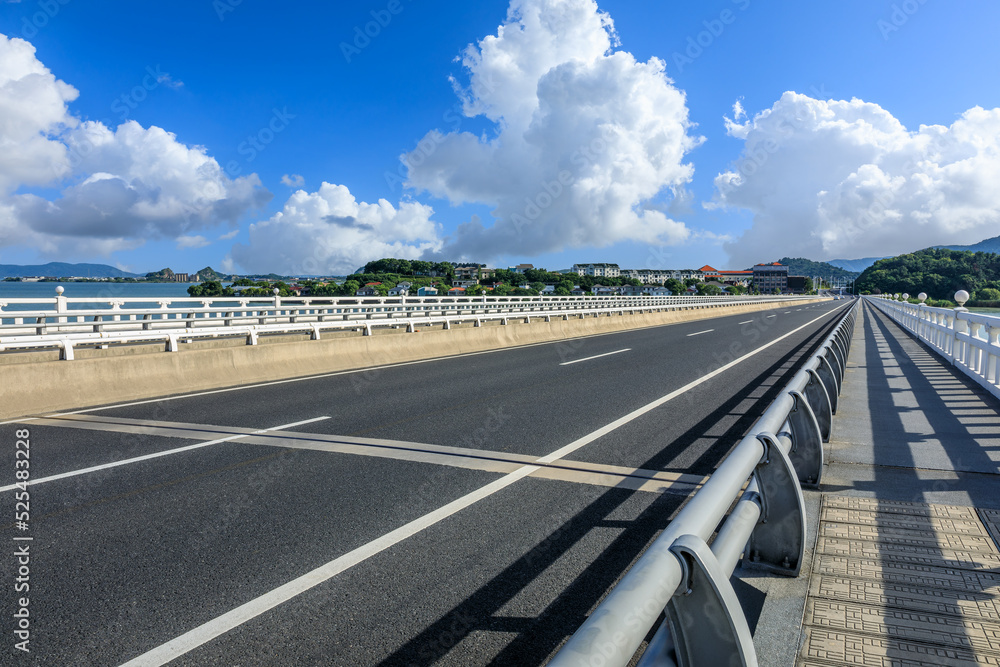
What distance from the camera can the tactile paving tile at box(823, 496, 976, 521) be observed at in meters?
4.63

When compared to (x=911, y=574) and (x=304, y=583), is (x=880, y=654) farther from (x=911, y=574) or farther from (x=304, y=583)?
(x=304, y=583)

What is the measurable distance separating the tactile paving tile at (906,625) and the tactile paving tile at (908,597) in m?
0.07

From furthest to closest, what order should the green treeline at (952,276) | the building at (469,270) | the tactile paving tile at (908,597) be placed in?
1. the building at (469,270)
2. the green treeline at (952,276)
3. the tactile paving tile at (908,597)

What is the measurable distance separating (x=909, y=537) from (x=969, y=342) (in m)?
9.97

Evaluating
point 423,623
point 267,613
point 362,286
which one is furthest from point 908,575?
point 362,286

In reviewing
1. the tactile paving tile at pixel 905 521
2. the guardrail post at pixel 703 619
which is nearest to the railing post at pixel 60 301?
the tactile paving tile at pixel 905 521

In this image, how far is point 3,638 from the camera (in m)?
3.23

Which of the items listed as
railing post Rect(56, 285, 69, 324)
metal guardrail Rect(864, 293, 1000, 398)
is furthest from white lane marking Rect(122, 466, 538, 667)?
railing post Rect(56, 285, 69, 324)

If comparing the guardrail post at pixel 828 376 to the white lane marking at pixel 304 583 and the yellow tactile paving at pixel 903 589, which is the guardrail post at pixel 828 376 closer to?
the yellow tactile paving at pixel 903 589

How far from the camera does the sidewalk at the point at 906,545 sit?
9.81 ft

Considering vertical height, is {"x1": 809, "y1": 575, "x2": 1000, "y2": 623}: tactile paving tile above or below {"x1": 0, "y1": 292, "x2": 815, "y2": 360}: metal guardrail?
below

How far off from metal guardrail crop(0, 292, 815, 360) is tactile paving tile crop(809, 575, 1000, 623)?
10791 millimetres

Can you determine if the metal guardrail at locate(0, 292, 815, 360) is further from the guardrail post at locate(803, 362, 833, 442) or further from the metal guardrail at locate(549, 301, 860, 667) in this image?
the guardrail post at locate(803, 362, 833, 442)

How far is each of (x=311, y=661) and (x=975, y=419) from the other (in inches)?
338
